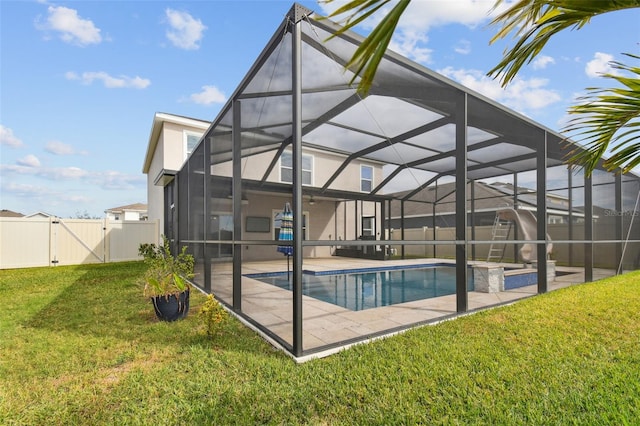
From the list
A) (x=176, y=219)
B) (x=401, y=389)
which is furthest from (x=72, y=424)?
(x=176, y=219)

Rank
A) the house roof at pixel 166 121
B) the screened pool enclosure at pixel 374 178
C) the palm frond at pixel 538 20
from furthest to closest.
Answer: the house roof at pixel 166 121
the screened pool enclosure at pixel 374 178
the palm frond at pixel 538 20

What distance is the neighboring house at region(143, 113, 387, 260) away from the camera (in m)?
4.90

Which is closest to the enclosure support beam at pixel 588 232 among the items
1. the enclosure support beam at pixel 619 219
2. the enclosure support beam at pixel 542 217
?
the enclosure support beam at pixel 619 219

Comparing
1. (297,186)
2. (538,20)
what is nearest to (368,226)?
(297,186)

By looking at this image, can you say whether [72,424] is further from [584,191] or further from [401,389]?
[584,191]

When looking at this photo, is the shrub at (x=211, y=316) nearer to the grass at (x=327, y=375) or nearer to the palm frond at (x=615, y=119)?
the grass at (x=327, y=375)

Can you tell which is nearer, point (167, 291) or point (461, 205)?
point (167, 291)

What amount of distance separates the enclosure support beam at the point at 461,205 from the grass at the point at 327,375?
0.35m

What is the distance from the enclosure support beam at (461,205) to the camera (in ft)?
14.0

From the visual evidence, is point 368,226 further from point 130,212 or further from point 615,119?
point 130,212

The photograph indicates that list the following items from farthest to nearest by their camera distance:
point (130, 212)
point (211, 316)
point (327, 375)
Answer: point (130, 212) < point (211, 316) < point (327, 375)

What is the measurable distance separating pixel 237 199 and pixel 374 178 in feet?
24.5

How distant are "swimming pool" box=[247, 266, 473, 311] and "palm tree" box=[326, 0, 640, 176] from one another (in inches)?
134

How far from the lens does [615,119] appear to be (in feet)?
7.29
